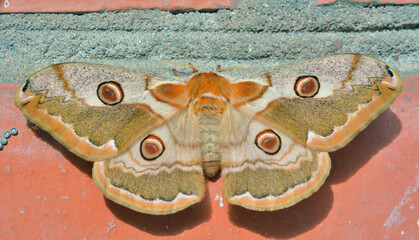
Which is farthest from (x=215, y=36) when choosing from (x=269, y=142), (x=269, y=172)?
(x=269, y=172)

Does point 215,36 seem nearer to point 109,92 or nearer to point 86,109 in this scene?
point 109,92


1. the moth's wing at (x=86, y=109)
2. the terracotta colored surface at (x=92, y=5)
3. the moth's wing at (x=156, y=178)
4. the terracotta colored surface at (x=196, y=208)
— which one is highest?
the terracotta colored surface at (x=92, y=5)

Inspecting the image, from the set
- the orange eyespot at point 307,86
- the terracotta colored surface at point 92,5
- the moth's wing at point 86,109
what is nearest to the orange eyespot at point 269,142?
the orange eyespot at point 307,86

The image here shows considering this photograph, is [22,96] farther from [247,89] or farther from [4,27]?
[247,89]

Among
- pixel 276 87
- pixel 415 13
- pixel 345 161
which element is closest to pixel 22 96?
pixel 276 87

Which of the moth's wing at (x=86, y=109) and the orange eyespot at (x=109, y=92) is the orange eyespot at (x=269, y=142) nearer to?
the moth's wing at (x=86, y=109)

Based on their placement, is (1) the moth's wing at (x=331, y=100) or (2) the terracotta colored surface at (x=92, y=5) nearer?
(1) the moth's wing at (x=331, y=100)

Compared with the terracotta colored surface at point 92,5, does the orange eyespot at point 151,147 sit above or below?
below
